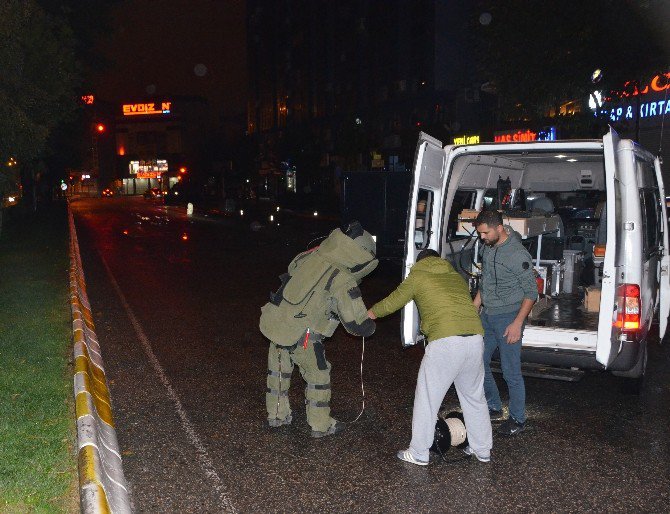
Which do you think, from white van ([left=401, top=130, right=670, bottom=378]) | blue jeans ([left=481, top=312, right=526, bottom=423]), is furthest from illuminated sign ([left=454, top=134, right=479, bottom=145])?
blue jeans ([left=481, top=312, right=526, bottom=423])

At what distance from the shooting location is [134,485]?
491 cm

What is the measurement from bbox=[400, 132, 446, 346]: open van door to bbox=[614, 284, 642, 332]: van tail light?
180 centimetres

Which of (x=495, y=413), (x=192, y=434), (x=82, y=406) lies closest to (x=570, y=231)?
(x=495, y=413)

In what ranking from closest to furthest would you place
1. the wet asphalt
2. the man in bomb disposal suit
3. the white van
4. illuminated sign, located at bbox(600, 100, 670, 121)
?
the wet asphalt < the man in bomb disposal suit < the white van < illuminated sign, located at bbox(600, 100, 670, 121)

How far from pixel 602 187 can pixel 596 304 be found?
2.72m

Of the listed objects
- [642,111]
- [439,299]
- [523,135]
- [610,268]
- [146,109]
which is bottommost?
[439,299]

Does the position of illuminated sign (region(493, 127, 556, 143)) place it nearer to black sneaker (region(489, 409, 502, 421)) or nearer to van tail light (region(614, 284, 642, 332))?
van tail light (region(614, 284, 642, 332))

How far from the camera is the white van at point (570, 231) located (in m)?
5.89

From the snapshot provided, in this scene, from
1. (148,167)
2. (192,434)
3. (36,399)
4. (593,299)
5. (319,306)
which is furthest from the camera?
(148,167)

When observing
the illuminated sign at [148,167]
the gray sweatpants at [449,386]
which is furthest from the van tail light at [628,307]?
the illuminated sign at [148,167]

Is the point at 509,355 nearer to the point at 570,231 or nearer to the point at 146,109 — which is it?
the point at 570,231

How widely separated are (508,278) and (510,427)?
4.02ft

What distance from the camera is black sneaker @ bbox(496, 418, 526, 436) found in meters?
5.81

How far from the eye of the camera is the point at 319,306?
5.45m
